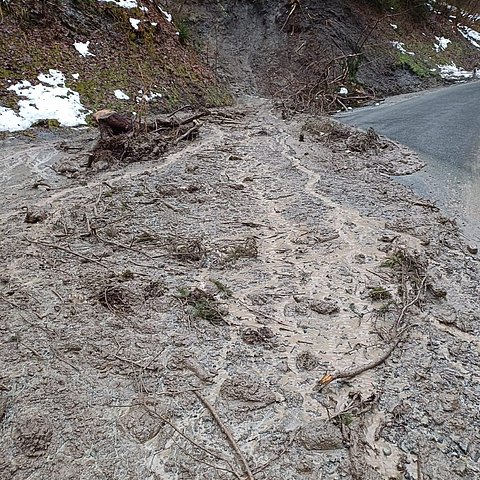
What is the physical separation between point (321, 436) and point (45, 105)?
29.0 feet

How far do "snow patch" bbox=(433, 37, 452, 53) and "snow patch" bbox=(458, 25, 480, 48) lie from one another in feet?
7.41

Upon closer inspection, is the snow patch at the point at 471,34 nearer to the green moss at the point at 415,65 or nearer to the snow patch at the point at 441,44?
the snow patch at the point at 441,44

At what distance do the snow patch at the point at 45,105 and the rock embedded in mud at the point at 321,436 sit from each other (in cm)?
813

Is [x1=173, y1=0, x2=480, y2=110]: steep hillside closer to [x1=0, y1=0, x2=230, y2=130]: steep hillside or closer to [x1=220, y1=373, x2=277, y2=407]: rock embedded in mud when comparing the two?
[x1=0, y1=0, x2=230, y2=130]: steep hillside

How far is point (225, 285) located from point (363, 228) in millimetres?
2101

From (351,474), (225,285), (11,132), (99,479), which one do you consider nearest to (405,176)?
(225,285)

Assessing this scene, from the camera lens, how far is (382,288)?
445cm

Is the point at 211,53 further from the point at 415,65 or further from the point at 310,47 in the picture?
the point at 415,65

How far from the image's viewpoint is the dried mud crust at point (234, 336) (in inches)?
111

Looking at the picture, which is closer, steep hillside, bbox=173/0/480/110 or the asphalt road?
the asphalt road

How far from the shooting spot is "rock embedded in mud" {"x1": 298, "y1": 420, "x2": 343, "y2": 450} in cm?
285

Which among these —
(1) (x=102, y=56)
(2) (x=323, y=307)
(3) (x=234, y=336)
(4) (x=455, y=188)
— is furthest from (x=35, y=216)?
(1) (x=102, y=56)

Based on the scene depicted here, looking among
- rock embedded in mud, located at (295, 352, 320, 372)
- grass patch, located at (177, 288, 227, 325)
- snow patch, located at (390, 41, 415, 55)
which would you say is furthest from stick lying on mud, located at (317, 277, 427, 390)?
snow patch, located at (390, 41, 415, 55)

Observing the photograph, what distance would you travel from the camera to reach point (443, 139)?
891 centimetres
